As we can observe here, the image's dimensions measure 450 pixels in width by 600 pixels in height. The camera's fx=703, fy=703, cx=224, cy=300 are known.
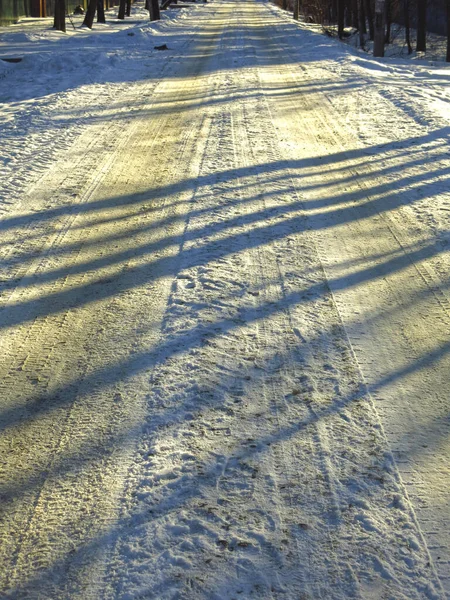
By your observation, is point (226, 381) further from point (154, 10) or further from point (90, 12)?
point (154, 10)

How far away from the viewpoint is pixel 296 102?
1133 centimetres

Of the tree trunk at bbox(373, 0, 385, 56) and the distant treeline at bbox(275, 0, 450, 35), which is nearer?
the tree trunk at bbox(373, 0, 385, 56)

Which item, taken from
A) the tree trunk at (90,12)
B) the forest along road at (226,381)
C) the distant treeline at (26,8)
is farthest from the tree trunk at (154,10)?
the forest along road at (226,381)

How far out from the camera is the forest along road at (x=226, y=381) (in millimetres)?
2551

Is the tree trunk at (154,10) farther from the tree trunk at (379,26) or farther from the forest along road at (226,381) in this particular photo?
the forest along road at (226,381)

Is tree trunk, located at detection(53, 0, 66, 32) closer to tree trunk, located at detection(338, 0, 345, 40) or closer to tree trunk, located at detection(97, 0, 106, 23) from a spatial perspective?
tree trunk, located at detection(97, 0, 106, 23)

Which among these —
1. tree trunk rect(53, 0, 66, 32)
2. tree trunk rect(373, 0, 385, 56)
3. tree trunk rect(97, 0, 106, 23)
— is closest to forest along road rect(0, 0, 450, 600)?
tree trunk rect(373, 0, 385, 56)

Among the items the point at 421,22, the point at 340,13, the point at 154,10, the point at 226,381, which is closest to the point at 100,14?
the point at 154,10

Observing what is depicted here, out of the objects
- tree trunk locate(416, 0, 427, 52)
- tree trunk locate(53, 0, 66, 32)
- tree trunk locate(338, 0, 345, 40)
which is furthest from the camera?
tree trunk locate(338, 0, 345, 40)

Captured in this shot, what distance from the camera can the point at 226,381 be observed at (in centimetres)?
362

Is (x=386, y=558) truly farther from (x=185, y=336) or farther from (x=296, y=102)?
(x=296, y=102)

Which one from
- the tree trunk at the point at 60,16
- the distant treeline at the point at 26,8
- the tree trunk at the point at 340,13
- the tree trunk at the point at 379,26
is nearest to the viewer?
the tree trunk at the point at 379,26

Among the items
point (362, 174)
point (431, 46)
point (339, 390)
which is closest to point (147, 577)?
point (339, 390)

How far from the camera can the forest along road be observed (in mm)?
2551
